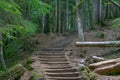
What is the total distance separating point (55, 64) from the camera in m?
15.7

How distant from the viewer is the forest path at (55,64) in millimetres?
13492

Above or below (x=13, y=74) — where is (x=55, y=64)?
above

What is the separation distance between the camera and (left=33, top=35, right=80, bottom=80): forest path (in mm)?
13492

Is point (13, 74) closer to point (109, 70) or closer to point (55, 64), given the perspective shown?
point (55, 64)

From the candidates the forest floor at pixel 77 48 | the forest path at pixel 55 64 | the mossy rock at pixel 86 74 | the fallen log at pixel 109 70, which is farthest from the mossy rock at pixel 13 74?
the fallen log at pixel 109 70

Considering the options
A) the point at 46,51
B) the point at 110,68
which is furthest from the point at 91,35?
the point at 110,68

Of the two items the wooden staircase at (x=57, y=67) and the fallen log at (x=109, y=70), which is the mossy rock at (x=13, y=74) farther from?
the fallen log at (x=109, y=70)

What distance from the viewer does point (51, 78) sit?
508 inches

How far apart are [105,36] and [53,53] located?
17.6 feet

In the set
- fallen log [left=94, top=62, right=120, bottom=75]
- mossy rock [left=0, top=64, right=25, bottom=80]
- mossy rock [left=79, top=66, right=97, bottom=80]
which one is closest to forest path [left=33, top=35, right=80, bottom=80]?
mossy rock [left=79, top=66, right=97, bottom=80]

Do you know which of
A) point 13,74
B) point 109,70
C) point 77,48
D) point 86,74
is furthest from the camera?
point 77,48

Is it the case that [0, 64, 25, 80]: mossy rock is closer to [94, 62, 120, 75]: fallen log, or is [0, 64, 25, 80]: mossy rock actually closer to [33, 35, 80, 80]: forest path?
[33, 35, 80, 80]: forest path

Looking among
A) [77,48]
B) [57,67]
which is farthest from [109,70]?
[77,48]

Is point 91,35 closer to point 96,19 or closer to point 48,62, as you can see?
point 96,19
